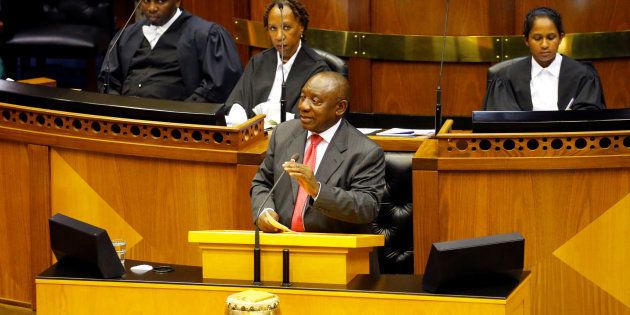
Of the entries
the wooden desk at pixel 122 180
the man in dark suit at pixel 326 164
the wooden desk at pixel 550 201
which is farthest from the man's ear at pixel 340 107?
the wooden desk at pixel 122 180

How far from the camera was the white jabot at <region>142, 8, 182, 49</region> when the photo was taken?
292 inches

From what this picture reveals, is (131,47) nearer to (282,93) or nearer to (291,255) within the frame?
(282,93)

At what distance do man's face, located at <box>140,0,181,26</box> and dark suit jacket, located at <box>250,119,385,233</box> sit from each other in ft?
7.13

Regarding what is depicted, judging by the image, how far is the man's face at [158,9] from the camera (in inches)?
286

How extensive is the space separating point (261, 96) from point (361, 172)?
1.94 metres

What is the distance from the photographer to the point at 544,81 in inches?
257

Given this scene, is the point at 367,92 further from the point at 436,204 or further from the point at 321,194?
the point at 321,194

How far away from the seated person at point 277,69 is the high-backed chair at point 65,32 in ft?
11.6

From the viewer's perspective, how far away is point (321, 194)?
493 cm

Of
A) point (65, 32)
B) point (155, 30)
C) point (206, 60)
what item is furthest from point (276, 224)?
point (65, 32)

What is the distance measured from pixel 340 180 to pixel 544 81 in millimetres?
1762

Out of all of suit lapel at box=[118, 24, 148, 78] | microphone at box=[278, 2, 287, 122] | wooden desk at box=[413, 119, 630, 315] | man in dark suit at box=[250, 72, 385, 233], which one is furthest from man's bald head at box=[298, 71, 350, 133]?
suit lapel at box=[118, 24, 148, 78]

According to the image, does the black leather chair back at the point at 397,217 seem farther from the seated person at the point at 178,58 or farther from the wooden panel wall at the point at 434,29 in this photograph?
the wooden panel wall at the point at 434,29

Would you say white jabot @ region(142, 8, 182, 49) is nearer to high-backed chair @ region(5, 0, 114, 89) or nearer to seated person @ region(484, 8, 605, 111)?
seated person @ region(484, 8, 605, 111)
